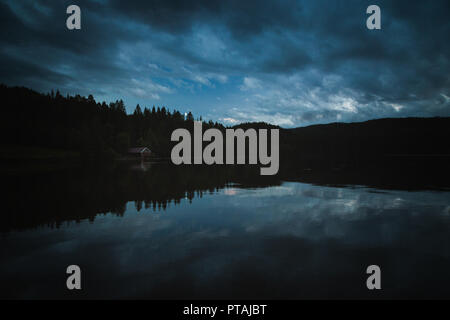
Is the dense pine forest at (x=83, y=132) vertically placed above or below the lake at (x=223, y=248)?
above

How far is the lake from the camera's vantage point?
7.84m

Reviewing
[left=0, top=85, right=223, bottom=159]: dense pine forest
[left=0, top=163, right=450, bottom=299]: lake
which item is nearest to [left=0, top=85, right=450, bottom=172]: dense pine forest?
[left=0, top=85, right=223, bottom=159]: dense pine forest

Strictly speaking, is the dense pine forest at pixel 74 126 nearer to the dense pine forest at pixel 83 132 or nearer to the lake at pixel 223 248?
the dense pine forest at pixel 83 132

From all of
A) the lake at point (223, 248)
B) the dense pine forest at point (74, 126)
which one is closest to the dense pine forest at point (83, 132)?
the dense pine forest at point (74, 126)

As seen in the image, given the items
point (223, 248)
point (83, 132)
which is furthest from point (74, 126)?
point (223, 248)

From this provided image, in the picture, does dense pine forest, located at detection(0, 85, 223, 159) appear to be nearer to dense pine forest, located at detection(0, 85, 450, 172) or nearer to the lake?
dense pine forest, located at detection(0, 85, 450, 172)

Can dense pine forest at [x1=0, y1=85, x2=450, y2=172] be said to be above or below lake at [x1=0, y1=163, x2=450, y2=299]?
above

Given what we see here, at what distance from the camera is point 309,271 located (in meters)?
8.90

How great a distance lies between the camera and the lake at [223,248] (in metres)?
7.84

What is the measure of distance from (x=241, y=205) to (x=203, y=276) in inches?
465

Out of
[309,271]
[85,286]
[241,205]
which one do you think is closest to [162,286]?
[85,286]

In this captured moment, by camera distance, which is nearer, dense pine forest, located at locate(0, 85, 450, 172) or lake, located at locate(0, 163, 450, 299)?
lake, located at locate(0, 163, 450, 299)

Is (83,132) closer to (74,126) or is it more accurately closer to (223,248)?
(74,126)

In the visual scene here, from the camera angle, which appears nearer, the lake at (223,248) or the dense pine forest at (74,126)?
the lake at (223,248)
